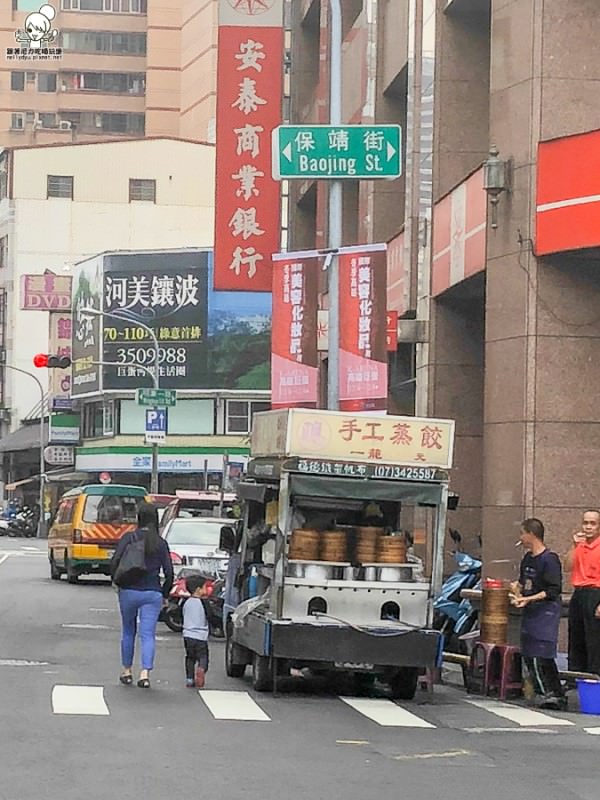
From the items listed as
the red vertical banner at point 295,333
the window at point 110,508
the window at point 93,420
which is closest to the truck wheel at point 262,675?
the red vertical banner at point 295,333

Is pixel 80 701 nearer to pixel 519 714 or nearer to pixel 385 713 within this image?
pixel 385 713

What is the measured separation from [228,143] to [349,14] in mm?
9952

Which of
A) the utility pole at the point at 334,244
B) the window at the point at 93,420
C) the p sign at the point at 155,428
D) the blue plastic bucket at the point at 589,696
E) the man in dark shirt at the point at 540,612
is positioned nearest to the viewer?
the blue plastic bucket at the point at 589,696

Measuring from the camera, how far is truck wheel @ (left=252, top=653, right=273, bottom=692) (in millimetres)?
16109

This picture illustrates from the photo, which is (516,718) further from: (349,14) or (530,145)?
(349,14)

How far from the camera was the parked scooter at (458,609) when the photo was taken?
61.7 ft

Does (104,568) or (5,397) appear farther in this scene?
(5,397)

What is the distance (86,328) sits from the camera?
74188mm

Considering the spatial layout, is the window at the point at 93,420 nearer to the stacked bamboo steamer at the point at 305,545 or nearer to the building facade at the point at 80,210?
the building facade at the point at 80,210

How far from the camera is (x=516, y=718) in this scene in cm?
1495

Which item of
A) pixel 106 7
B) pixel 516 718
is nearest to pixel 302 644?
pixel 516 718

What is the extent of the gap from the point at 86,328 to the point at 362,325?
5221cm

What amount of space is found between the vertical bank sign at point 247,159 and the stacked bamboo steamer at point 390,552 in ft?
37.8

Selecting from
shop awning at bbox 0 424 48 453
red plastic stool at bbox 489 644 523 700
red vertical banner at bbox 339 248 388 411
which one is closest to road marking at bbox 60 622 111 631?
red vertical banner at bbox 339 248 388 411
